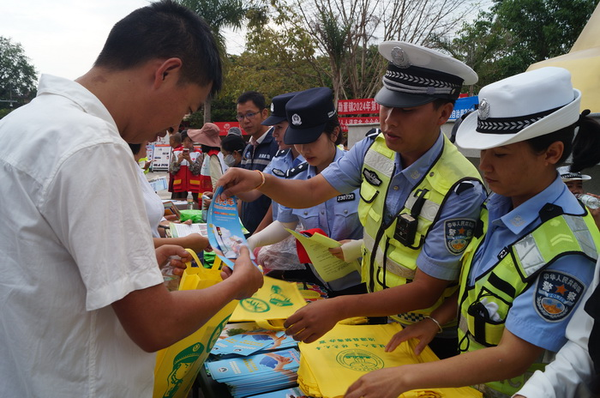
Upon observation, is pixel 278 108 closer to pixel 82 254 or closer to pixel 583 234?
pixel 583 234

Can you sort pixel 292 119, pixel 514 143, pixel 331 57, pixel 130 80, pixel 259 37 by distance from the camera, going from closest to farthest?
1. pixel 130 80
2. pixel 514 143
3. pixel 292 119
4. pixel 331 57
5. pixel 259 37

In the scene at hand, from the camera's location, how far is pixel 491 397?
1.32m

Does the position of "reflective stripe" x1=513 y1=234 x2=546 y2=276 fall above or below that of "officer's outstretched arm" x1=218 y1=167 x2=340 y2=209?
above

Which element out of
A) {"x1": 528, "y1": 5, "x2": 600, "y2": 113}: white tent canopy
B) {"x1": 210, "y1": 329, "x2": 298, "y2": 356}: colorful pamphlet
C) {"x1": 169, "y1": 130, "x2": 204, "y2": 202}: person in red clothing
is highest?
{"x1": 528, "y1": 5, "x2": 600, "y2": 113}: white tent canopy

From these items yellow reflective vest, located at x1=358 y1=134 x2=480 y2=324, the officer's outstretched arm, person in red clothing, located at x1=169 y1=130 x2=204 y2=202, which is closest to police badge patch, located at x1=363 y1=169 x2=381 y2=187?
yellow reflective vest, located at x1=358 y1=134 x2=480 y2=324

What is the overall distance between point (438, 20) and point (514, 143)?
44.8 feet

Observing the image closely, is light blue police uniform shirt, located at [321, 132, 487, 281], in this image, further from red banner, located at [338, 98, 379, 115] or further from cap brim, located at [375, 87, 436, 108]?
red banner, located at [338, 98, 379, 115]

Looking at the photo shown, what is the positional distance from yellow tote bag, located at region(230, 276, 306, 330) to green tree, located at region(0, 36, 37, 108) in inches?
2266

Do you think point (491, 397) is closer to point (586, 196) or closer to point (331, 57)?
point (586, 196)

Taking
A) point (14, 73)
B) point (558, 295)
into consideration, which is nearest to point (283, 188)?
point (558, 295)

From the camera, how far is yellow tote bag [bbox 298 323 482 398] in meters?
1.30

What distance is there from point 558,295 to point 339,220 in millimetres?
1345

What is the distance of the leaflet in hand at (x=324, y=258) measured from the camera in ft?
6.06

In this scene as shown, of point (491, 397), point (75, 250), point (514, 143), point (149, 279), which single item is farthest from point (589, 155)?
point (75, 250)
